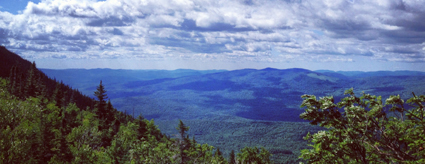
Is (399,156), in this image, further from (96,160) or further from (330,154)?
(96,160)

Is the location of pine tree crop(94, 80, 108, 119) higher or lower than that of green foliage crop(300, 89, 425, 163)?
lower

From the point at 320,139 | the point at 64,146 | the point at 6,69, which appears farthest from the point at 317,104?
the point at 6,69

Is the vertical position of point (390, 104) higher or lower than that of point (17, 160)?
higher

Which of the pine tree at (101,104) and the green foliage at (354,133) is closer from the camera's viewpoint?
the green foliage at (354,133)

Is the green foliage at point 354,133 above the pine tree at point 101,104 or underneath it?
above

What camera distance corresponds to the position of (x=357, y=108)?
8.12 metres

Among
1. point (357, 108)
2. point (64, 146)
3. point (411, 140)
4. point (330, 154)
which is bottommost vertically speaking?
point (64, 146)

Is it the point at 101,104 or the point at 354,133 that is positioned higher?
the point at 354,133

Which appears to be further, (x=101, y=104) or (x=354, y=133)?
(x=101, y=104)

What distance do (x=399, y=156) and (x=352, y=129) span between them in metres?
2.13

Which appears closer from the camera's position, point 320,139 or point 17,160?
point 320,139

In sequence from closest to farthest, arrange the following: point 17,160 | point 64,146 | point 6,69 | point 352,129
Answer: point 352,129 < point 17,160 < point 64,146 < point 6,69

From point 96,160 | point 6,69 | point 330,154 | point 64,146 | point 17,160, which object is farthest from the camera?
point 6,69

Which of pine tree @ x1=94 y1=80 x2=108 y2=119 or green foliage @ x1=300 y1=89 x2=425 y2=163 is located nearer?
green foliage @ x1=300 y1=89 x2=425 y2=163
